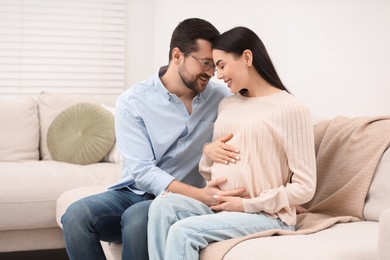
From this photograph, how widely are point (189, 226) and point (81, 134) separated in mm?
1997

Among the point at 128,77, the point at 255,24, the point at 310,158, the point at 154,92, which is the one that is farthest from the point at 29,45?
the point at 310,158

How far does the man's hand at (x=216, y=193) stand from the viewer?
2.13 m

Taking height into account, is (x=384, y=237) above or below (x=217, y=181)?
above

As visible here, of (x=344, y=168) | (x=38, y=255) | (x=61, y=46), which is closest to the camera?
(x=344, y=168)

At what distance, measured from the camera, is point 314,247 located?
1784 millimetres

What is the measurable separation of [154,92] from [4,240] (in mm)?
1311

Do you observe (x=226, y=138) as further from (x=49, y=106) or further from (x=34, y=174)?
(x=49, y=106)

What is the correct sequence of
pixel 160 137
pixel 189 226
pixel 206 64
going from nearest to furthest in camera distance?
pixel 189 226, pixel 206 64, pixel 160 137

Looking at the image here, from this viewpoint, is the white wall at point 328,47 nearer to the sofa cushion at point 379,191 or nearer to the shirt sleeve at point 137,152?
the sofa cushion at point 379,191

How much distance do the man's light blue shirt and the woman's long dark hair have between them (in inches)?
13.3

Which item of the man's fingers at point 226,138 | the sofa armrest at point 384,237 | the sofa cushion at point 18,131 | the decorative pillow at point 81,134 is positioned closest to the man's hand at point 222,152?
the man's fingers at point 226,138

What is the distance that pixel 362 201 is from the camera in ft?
7.14

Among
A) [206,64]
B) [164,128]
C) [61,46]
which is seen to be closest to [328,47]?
[206,64]

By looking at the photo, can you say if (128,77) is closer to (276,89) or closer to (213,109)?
(213,109)
